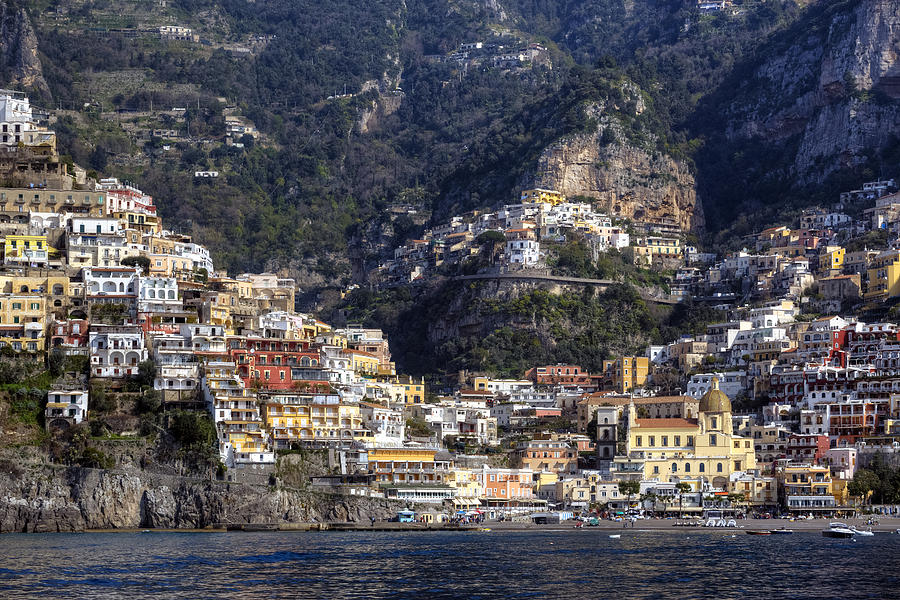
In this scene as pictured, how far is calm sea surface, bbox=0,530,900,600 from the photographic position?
70750 millimetres

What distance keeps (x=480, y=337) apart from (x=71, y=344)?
53.4 meters

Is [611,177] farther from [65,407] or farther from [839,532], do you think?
[65,407]

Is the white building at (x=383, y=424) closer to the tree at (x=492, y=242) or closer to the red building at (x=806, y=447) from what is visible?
the red building at (x=806, y=447)

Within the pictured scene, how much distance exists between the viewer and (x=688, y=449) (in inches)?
4803

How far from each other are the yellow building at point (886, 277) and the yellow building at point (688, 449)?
110ft

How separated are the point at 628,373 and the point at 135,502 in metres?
54.6

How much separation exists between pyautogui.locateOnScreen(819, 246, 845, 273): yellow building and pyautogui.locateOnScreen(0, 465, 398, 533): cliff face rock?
6979cm

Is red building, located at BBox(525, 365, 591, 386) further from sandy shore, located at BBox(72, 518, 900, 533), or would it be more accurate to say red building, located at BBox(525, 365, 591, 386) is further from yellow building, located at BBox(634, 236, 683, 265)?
sandy shore, located at BBox(72, 518, 900, 533)

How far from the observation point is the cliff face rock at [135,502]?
335 feet

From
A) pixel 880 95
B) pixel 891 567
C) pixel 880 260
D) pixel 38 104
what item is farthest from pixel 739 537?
pixel 38 104

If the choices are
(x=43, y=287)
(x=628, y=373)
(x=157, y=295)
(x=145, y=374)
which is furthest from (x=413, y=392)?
(x=43, y=287)

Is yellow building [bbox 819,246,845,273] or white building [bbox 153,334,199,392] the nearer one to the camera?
white building [bbox 153,334,199,392]

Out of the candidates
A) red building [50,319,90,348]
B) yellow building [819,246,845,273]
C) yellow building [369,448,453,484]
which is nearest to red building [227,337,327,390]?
yellow building [369,448,453,484]

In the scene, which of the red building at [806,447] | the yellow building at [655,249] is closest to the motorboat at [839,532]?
the red building at [806,447]
